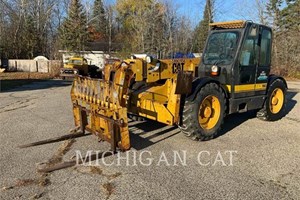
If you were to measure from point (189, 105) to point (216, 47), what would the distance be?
1999 millimetres

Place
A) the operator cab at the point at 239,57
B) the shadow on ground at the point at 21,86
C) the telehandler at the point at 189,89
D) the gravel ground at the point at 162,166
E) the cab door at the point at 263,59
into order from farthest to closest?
the shadow on ground at the point at 21,86 < the cab door at the point at 263,59 < the operator cab at the point at 239,57 < the telehandler at the point at 189,89 < the gravel ground at the point at 162,166

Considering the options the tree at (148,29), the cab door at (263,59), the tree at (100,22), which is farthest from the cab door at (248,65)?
the tree at (100,22)

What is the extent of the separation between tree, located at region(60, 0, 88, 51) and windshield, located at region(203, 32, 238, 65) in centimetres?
3158

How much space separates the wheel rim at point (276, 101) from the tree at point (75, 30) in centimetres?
3159

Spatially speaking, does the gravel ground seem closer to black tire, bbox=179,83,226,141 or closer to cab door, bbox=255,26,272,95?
black tire, bbox=179,83,226,141

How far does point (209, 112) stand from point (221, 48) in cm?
162

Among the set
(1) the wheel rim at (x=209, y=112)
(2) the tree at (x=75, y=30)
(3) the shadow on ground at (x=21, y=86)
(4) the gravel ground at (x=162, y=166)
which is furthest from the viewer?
(2) the tree at (x=75, y=30)

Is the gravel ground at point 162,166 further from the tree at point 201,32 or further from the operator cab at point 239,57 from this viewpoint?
the tree at point 201,32

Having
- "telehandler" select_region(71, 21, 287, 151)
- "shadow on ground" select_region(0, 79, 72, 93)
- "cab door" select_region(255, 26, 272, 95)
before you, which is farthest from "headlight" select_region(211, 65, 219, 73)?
"shadow on ground" select_region(0, 79, 72, 93)

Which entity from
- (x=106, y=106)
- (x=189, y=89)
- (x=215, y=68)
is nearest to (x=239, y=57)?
(x=215, y=68)

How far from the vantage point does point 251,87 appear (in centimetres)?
699

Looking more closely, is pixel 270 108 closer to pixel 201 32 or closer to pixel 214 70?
pixel 214 70

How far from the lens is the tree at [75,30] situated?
121 ft

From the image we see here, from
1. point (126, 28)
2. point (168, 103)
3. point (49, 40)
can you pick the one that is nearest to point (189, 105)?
point (168, 103)
